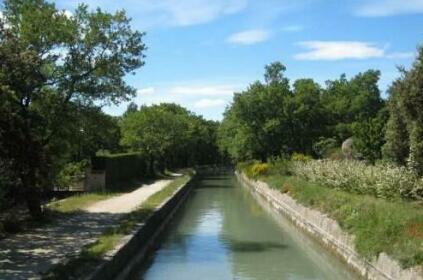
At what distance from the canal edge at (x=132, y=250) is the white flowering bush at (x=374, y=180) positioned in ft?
25.6

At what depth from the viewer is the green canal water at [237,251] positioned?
1814 cm

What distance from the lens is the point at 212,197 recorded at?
4703 centimetres

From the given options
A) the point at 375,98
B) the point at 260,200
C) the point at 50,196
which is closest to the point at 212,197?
the point at 260,200

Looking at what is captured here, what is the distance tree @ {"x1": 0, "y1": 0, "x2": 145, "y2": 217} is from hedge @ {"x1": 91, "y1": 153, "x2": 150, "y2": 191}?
16.2m

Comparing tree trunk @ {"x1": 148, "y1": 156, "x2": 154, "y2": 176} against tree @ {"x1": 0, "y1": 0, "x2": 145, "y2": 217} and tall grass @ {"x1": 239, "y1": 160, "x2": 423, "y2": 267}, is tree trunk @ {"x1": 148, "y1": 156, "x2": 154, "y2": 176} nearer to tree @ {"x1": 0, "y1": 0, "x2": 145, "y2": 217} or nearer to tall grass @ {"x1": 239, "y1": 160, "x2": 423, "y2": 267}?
tall grass @ {"x1": 239, "y1": 160, "x2": 423, "y2": 267}

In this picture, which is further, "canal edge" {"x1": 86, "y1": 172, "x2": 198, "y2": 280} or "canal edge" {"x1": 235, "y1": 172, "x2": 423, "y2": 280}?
"canal edge" {"x1": 86, "y1": 172, "x2": 198, "y2": 280}

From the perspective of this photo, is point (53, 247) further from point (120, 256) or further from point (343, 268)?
point (343, 268)

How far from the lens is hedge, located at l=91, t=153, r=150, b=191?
134ft

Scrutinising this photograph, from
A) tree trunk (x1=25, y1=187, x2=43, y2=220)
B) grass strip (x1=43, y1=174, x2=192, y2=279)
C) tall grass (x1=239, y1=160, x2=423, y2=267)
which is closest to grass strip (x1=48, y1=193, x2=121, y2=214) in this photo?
grass strip (x1=43, y1=174, x2=192, y2=279)

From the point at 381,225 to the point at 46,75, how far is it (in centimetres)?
1188

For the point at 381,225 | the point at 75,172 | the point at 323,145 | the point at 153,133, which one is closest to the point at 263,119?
the point at 323,145

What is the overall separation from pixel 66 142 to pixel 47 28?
4.12m

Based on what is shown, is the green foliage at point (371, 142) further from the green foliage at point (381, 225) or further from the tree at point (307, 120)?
the tree at point (307, 120)

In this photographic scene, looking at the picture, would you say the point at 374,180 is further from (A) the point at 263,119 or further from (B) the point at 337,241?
(A) the point at 263,119
